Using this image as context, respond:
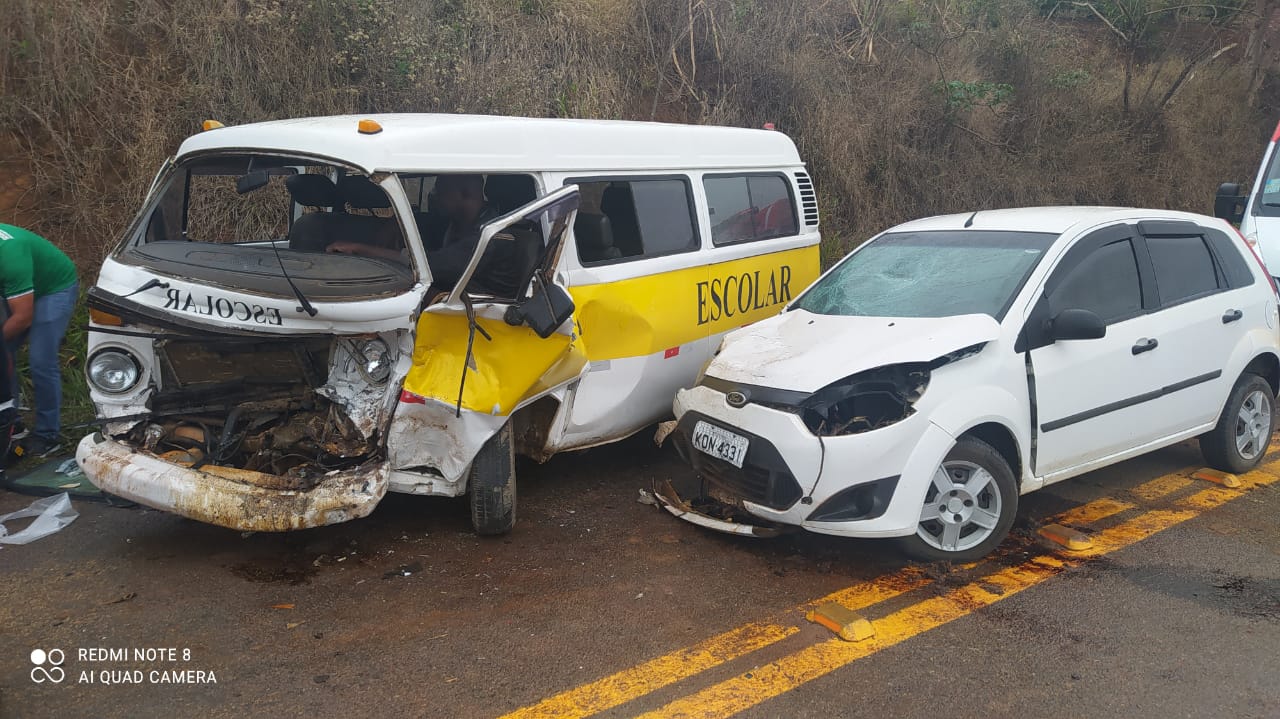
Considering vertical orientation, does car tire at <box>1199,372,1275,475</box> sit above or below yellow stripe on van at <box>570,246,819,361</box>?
below

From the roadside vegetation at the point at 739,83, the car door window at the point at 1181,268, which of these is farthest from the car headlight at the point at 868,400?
the roadside vegetation at the point at 739,83

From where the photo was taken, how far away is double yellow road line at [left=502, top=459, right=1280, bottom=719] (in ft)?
10.3

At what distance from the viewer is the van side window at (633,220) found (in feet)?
16.5

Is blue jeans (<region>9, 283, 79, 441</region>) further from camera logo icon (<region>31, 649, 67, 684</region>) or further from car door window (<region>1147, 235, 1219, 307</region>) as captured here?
car door window (<region>1147, 235, 1219, 307</region>)

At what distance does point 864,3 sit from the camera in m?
13.7

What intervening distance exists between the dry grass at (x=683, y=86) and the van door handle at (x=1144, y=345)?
6.71 m

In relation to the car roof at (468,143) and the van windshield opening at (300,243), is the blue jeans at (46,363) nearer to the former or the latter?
the van windshield opening at (300,243)

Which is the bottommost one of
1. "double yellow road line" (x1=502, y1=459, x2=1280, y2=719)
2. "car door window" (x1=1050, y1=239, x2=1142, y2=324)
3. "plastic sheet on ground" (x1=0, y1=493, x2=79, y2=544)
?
"double yellow road line" (x1=502, y1=459, x2=1280, y2=719)

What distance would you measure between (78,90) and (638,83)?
6.06 m

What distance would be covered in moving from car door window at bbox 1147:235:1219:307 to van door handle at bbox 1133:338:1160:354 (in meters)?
0.30

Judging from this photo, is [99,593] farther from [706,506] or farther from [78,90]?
[78,90]

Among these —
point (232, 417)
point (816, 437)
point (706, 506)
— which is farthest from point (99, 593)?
point (816, 437)

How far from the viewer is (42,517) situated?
480 centimetres

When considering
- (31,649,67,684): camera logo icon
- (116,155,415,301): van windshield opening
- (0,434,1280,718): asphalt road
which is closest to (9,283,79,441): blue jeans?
(0,434,1280,718): asphalt road
